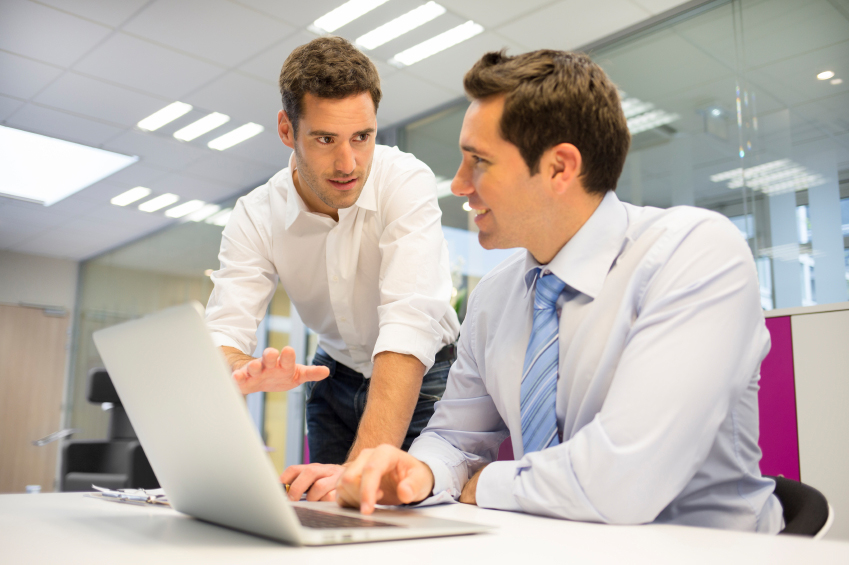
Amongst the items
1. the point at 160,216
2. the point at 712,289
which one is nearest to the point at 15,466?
the point at 160,216

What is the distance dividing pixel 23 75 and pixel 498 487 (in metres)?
4.37

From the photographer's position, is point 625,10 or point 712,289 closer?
point 712,289

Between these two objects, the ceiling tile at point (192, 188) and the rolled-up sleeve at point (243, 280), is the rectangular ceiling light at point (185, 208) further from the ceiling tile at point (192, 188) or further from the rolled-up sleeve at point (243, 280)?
the rolled-up sleeve at point (243, 280)

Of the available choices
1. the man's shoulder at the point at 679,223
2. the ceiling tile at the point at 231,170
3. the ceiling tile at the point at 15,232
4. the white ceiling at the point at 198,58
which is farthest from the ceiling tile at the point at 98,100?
the man's shoulder at the point at 679,223

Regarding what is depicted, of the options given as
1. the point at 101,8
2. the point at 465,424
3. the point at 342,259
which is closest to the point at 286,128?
the point at 342,259

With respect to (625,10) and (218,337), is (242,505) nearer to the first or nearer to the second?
(218,337)

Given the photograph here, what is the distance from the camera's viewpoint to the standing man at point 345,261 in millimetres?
1346

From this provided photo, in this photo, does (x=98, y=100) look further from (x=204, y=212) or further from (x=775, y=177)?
(x=775, y=177)

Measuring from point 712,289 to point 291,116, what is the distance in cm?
108

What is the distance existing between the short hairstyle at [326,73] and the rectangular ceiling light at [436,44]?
2.20 m

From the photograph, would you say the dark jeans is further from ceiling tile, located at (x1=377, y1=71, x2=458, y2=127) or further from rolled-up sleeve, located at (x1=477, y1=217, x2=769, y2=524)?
ceiling tile, located at (x1=377, y1=71, x2=458, y2=127)

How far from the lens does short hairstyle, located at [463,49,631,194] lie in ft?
3.56

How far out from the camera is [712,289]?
0.85m

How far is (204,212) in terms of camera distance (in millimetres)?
6461
